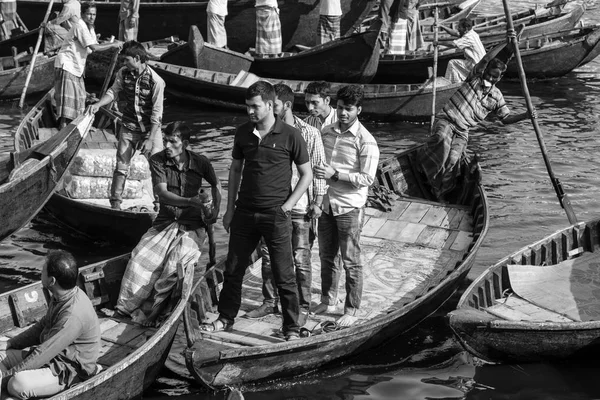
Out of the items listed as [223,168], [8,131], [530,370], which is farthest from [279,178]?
[8,131]

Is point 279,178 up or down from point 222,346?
up

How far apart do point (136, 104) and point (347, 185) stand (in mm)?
3196

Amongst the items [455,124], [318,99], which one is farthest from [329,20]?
[318,99]

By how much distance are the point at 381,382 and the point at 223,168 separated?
6558 millimetres

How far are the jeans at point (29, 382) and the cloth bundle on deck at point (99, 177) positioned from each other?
15.7 feet

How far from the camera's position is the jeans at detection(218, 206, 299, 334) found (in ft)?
23.9

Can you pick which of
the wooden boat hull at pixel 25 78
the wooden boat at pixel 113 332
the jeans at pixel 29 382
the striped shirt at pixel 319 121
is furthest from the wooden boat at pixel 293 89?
the jeans at pixel 29 382

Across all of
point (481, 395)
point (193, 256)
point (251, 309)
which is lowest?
point (481, 395)

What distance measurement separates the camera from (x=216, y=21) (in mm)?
18000

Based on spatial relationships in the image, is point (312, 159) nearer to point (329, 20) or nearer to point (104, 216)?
point (104, 216)

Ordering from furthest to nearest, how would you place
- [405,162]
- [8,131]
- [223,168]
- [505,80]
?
[505,80] < [8,131] < [223,168] < [405,162]

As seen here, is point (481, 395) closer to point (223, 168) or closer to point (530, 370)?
point (530, 370)

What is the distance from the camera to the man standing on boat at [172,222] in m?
8.12

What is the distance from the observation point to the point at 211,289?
8484 millimetres
